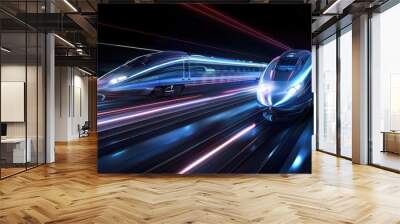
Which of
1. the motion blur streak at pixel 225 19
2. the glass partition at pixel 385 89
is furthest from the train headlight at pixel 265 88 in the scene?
the glass partition at pixel 385 89

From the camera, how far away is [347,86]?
898 cm

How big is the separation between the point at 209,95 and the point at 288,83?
4.62ft

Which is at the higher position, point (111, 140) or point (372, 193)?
point (111, 140)

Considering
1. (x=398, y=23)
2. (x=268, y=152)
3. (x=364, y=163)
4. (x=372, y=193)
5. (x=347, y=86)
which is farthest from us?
(x=347, y=86)

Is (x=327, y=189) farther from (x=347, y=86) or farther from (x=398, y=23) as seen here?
(x=347, y=86)

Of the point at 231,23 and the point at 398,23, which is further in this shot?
the point at 398,23

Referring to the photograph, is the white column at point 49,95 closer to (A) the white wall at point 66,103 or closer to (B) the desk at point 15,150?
(B) the desk at point 15,150

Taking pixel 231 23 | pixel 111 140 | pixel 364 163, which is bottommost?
pixel 364 163

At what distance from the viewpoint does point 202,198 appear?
15.8 feet

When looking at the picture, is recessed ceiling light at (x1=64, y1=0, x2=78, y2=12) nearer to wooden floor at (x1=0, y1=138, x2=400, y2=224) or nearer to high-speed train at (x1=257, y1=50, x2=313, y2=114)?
wooden floor at (x1=0, y1=138, x2=400, y2=224)

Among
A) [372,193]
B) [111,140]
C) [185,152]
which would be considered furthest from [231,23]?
[372,193]

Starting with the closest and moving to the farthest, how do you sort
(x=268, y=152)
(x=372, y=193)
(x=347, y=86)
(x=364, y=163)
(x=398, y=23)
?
1. (x=372, y=193)
2. (x=268, y=152)
3. (x=398, y=23)
4. (x=364, y=163)
5. (x=347, y=86)

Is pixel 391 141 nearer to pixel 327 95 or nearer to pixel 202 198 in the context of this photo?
pixel 327 95

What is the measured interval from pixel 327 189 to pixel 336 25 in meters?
4.51
